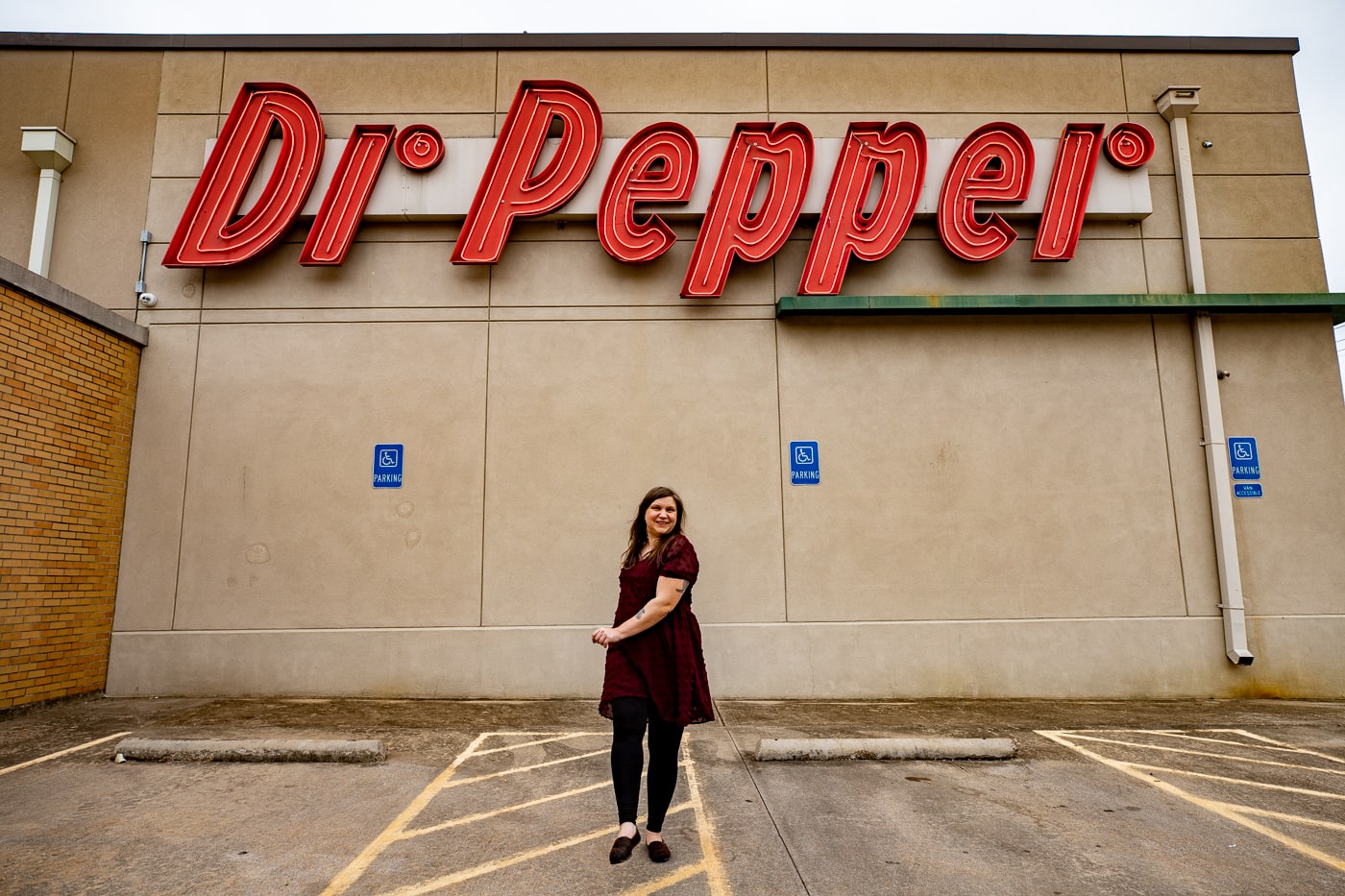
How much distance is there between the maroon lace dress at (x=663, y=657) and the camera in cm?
353

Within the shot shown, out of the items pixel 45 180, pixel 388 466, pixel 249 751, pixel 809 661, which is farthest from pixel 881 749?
pixel 45 180

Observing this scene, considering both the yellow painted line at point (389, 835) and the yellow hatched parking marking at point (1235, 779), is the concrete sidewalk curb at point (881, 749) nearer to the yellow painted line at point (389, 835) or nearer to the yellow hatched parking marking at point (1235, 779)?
the yellow hatched parking marking at point (1235, 779)

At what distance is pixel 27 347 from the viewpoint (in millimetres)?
6859

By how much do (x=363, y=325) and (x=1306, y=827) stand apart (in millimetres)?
8931

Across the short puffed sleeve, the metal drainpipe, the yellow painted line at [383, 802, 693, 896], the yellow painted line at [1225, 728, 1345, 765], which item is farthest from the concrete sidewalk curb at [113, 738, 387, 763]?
the metal drainpipe

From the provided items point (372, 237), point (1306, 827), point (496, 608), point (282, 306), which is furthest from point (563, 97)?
point (1306, 827)

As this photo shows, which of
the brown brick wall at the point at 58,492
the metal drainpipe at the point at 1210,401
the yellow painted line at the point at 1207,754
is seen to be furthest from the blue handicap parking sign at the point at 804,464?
the brown brick wall at the point at 58,492

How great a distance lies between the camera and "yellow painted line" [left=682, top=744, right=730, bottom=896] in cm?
334

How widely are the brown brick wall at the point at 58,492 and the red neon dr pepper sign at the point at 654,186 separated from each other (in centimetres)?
162

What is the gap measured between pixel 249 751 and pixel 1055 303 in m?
8.70

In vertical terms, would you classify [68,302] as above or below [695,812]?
above

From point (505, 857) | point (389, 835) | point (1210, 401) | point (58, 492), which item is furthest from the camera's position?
point (1210, 401)

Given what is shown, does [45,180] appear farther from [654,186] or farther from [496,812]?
[496,812]

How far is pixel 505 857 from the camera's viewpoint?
366 centimetres
